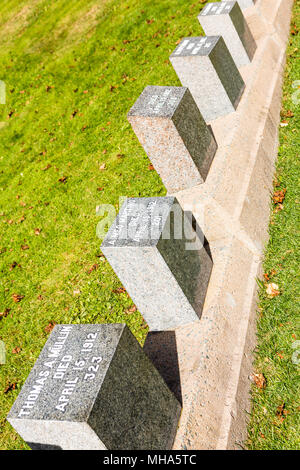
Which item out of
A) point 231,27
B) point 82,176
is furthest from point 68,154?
point 231,27

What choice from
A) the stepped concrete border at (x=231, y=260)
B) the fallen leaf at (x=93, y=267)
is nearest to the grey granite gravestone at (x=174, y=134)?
the stepped concrete border at (x=231, y=260)

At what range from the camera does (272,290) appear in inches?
198

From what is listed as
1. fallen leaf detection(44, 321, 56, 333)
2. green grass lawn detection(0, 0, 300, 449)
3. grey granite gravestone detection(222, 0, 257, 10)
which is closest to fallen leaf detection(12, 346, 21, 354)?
green grass lawn detection(0, 0, 300, 449)

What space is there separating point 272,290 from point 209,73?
3321 mm

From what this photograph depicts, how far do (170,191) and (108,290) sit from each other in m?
1.56

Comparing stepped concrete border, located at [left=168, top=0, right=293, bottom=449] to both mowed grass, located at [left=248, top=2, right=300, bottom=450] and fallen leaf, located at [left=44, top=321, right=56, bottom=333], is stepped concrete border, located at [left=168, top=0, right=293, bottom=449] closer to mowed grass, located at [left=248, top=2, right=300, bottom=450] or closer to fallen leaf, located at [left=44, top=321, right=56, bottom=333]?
mowed grass, located at [left=248, top=2, right=300, bottom=450]

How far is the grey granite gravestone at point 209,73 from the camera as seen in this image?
6.58 metres

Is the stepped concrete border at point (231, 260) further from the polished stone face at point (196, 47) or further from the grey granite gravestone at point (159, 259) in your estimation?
the polished stone face at point (196, 47)

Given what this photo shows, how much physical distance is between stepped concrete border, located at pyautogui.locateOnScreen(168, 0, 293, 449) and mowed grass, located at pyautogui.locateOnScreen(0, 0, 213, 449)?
1.34m

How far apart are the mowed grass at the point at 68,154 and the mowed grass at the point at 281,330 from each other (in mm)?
1629

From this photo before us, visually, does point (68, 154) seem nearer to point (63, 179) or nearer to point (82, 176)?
point (63, 179)

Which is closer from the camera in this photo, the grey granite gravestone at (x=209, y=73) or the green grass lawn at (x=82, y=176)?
the green grass lawn at (x=82, y=176)

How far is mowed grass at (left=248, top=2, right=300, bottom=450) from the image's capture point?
397cm
